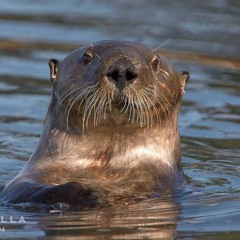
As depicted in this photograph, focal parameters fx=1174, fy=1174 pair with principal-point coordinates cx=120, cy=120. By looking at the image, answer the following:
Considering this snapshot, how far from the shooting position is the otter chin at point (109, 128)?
6668 millimetres

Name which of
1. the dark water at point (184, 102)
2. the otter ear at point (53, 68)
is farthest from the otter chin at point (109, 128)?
the dark water at point (184, 102)

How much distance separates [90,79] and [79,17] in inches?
274

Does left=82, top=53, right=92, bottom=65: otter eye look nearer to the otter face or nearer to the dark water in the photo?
the otter face

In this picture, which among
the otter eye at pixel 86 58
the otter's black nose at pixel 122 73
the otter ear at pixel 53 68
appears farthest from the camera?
the otter ear at pixel 53 68

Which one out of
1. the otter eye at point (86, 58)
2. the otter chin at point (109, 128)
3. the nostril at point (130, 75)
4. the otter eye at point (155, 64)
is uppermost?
the otter eye at point (86, 58)

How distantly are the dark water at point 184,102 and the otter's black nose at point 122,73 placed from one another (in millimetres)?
706

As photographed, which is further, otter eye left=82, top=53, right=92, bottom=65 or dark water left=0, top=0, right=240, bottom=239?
otter eye left=82, top=53, right=92, bottom=65

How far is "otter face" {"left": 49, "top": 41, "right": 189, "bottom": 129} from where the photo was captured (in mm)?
6639

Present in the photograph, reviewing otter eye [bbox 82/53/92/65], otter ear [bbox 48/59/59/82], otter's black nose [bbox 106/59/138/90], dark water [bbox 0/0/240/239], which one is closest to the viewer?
dark water [bbox 0/0/240/239]

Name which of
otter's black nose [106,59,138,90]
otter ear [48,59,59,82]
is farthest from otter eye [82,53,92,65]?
otter's black nose [106,59,138,90]

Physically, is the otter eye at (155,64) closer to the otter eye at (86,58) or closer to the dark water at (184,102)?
the otter eye at (86,58)

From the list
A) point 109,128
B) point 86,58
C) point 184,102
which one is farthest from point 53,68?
point 184,102

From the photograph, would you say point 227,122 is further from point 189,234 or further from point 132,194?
point 189,234

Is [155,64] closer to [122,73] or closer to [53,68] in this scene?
[122,73]
